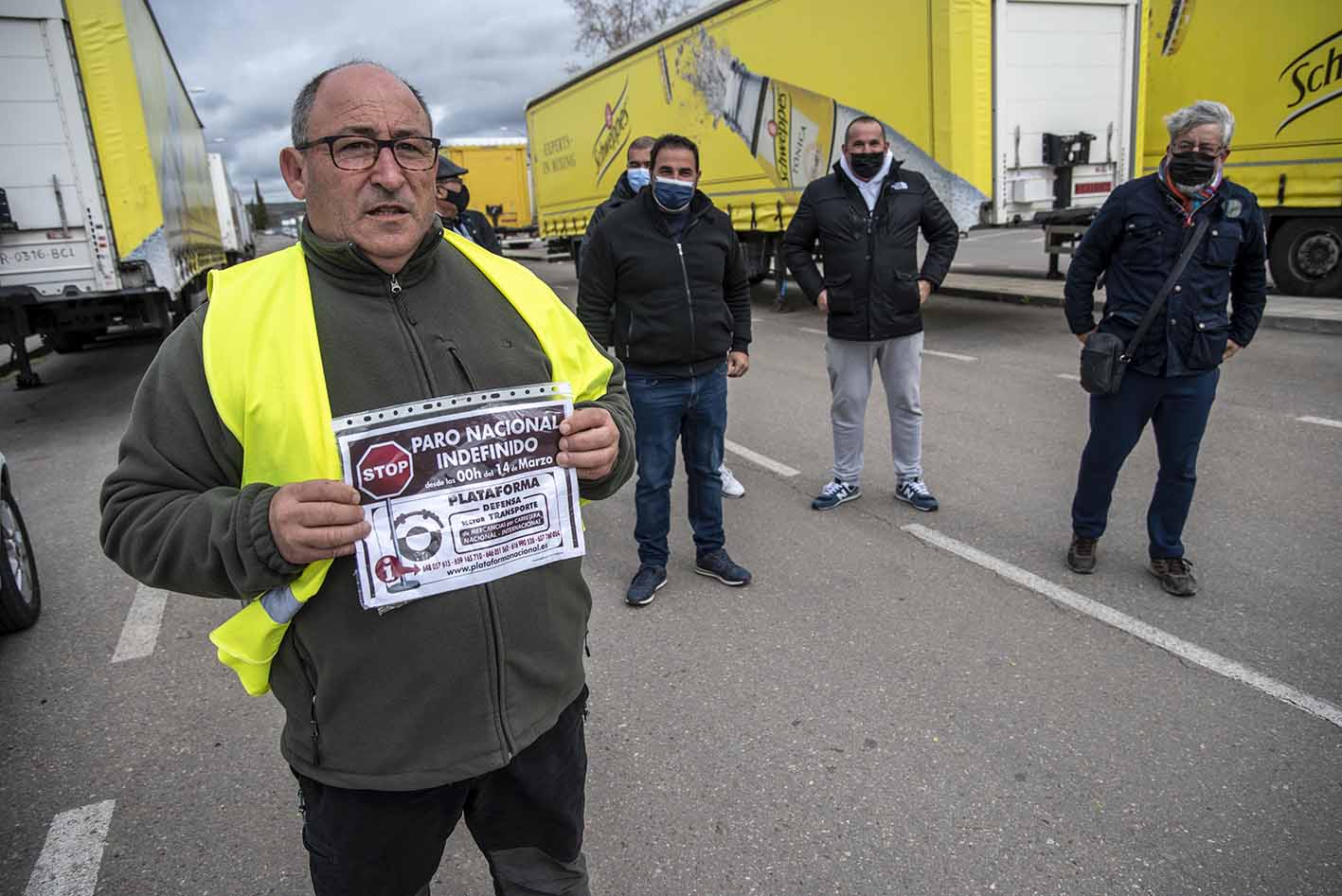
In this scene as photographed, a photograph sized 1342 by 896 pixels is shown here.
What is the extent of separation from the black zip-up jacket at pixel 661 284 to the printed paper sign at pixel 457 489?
2384 mm

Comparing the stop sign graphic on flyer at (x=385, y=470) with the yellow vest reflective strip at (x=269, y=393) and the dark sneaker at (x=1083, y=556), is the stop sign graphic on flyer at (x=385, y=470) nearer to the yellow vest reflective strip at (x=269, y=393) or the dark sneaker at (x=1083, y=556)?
the yellow vest reflective strip at (x=269, y=393)

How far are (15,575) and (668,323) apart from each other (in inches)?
120

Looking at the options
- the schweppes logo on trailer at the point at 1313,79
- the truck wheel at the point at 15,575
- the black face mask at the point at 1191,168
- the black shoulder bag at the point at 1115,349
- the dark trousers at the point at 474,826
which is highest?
the schweppes logo on trailer at the point at 1313,79

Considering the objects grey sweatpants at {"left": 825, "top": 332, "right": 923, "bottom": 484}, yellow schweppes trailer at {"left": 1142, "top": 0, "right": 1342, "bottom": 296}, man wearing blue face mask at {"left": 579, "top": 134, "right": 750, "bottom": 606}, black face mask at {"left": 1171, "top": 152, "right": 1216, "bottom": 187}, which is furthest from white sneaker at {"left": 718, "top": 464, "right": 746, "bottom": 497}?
yellow schweppes trailer at {"left": 1142, "top": 0, "right": 1342, "bottom": 296}

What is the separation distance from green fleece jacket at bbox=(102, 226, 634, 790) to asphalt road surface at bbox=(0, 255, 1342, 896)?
3.65 feet

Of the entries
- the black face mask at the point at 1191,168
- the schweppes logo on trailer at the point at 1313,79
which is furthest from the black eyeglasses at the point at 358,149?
the schweppes logo on trailer at the point at 1313,79

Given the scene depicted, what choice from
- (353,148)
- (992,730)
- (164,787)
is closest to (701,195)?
(992,730)

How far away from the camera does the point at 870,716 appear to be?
9.80ft

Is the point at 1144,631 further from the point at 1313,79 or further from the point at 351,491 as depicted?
the point at 1313,79

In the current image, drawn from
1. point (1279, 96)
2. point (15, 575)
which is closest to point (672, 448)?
point (15, 575)

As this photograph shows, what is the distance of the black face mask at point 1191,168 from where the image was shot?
3.40m

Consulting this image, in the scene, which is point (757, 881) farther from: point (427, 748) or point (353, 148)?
point (353, 148)

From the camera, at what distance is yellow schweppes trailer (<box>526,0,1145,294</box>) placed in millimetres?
9016

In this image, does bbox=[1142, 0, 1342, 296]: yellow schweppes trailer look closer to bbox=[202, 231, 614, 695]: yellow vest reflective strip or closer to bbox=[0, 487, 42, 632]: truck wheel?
bbox=[202, 231, 614, 695]: yellow vest reflective strip
